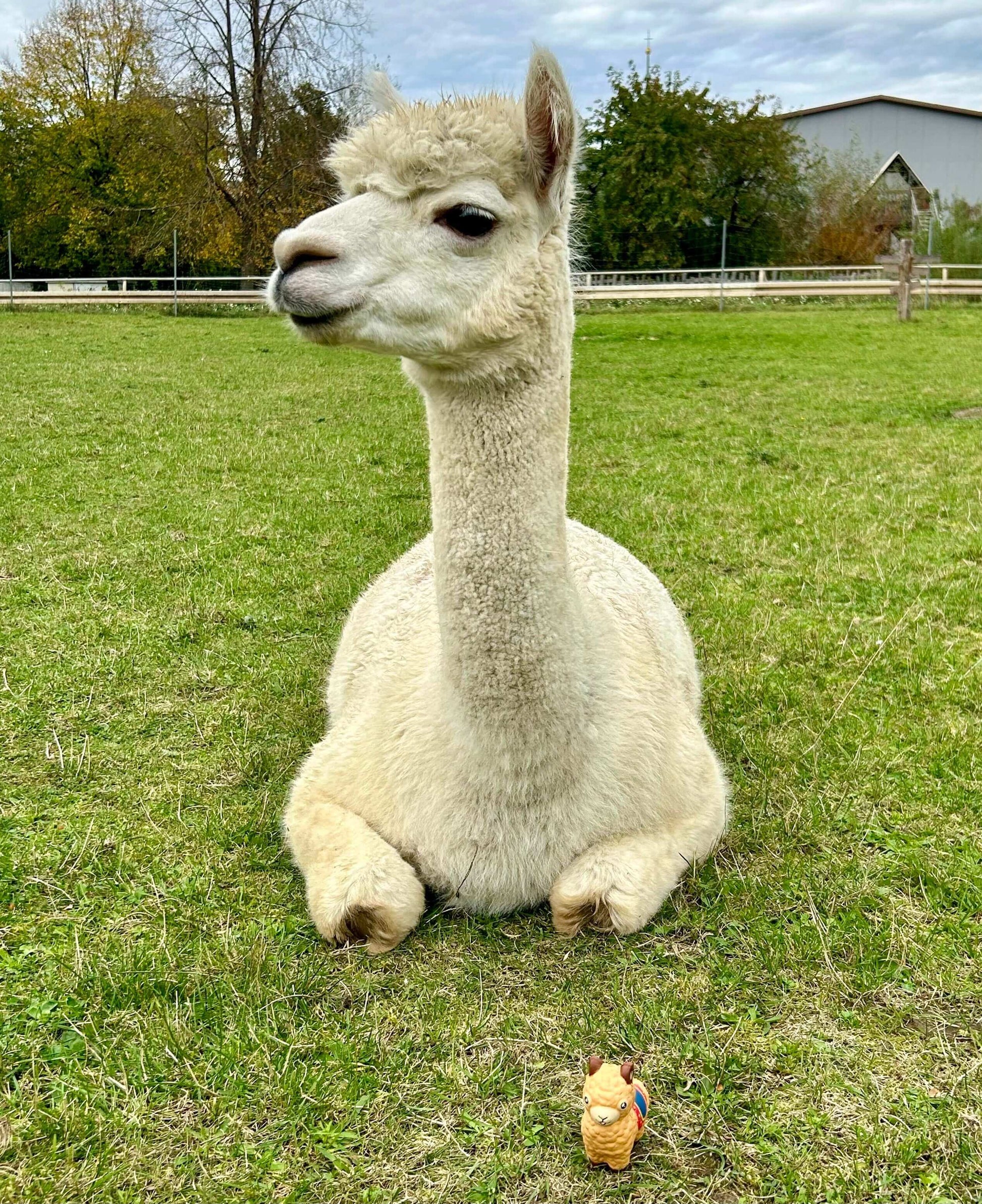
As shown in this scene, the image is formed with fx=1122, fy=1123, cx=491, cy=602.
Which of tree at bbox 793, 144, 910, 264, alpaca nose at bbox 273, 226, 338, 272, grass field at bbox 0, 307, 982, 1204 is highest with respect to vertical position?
tree at bbox 793, 144, 910, 264

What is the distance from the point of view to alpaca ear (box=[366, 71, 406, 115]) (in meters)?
3.00

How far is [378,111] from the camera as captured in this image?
3.13 meters

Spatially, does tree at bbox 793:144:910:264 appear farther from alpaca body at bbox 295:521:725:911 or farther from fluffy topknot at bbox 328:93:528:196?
fluffy topknot at bbox 328:93:528:196

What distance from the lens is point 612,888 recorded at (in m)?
2.79

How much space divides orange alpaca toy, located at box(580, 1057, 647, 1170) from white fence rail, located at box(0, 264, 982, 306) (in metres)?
26.0

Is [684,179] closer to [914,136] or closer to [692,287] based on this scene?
[692,287]

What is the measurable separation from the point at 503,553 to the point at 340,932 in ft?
3.42

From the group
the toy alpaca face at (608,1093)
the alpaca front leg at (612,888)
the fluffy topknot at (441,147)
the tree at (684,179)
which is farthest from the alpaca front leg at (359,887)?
the tree at (684,179)

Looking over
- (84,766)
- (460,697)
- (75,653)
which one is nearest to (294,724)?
(84,766)

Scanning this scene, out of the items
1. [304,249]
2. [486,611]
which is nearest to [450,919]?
[486,611]

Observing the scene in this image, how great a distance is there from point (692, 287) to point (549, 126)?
29.6 m

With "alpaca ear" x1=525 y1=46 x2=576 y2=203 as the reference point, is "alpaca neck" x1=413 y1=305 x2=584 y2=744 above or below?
below

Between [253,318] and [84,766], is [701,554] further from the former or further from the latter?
[253,318]

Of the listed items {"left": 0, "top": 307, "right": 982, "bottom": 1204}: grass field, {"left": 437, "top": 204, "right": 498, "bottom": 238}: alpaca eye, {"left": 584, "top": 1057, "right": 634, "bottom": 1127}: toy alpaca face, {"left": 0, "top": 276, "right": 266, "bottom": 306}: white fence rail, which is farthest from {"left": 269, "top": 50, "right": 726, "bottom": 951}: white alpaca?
{"left": 0, "top": 276, "right": 266, "bottom": 306}: white fence rail
